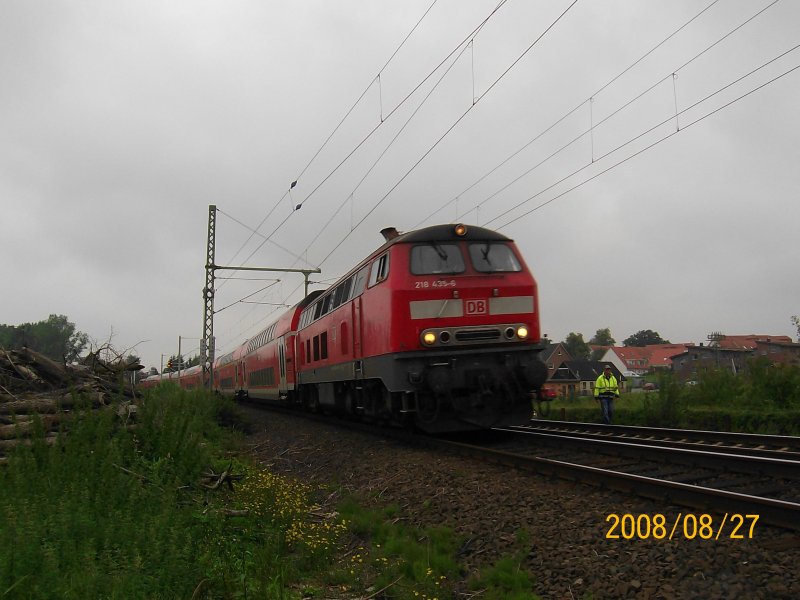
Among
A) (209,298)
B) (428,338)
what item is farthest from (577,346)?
(428,338)

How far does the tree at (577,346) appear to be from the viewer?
115719mm

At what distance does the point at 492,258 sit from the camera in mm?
10703

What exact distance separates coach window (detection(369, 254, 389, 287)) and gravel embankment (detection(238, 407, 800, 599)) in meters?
3.11

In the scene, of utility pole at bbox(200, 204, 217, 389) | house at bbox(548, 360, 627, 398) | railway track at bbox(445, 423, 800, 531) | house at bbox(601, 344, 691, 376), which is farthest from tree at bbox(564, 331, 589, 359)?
railway track at bbox(445, 423, 800, 531)

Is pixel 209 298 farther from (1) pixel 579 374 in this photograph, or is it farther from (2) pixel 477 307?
(1) pixel 579 374

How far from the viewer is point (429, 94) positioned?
495 inches

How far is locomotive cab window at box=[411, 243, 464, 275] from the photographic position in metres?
10.3

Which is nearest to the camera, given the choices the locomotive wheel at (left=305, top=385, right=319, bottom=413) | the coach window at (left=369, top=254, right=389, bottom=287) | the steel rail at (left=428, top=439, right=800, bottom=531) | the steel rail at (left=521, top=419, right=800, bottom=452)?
the steel rail at (left=428, top=439, right=800, bottom=531)

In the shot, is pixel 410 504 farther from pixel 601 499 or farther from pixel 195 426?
pixel 195 426

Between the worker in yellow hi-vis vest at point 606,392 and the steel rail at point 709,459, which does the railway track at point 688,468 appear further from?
the worker in yellow hi-vis vest at point 606,392

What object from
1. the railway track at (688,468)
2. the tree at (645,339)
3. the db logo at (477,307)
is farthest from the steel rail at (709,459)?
the tree at (645,339)

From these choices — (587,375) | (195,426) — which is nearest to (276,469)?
(195,426)

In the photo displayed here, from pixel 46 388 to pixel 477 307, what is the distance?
22.8ft

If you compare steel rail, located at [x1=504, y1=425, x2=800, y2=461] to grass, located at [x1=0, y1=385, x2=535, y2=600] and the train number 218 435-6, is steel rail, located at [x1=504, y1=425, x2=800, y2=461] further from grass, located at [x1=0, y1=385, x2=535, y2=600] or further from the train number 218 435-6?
grass, located at [x1=0, y1=385, x2=535, y2=600]
